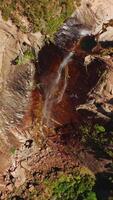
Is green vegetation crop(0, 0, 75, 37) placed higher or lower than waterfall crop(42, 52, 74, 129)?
higher

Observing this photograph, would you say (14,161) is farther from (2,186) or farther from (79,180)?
(79,180)

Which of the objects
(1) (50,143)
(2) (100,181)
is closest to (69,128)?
(1) (50,143)

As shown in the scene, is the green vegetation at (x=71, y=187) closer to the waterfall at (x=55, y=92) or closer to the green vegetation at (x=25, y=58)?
the waterfall at (x=55, y=92)

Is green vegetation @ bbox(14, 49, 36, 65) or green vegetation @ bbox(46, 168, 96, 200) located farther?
green vegetation @ bbox(14, 49, 36, 65)

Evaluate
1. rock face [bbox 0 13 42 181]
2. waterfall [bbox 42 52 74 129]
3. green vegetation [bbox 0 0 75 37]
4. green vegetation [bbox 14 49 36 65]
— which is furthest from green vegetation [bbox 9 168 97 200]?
green vegetation [bbox 0 0 75 37]

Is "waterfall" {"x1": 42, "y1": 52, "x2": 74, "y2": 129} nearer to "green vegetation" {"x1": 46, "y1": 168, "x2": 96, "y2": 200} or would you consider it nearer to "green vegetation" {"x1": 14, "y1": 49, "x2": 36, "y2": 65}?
"green vegetation" {"x1": 14, "y1": 49, "x2": 36, "y2": 65}

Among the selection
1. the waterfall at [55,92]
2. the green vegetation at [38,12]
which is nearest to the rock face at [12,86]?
the green vegetation at [38,12]
